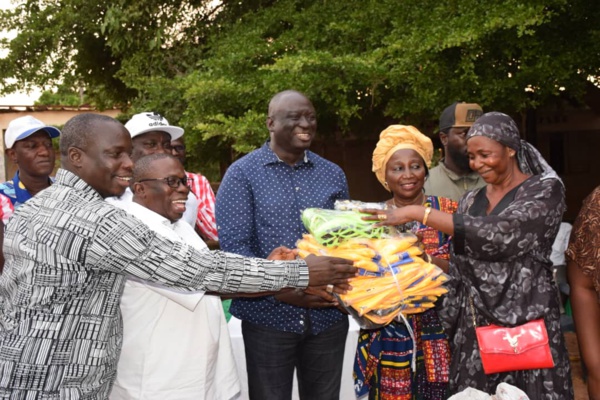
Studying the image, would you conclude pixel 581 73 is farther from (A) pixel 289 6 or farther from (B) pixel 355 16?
(A) pixel 289 6

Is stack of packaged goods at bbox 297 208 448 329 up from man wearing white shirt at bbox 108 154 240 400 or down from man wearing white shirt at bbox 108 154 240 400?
up

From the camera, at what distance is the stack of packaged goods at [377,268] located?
104 inches

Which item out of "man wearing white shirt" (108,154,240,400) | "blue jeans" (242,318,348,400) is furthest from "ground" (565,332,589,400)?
"man wearing white shirt" (108,154,240,400)

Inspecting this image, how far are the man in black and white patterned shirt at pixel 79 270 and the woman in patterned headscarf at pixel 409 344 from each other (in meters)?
1.04

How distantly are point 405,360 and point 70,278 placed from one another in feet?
5.68

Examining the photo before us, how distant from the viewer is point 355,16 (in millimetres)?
7113

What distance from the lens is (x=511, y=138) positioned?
115 inches

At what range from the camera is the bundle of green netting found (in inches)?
107

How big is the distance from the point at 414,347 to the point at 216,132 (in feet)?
14.2

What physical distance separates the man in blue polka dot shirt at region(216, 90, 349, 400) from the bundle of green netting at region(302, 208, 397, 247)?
490 mm

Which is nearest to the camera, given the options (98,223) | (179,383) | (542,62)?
(98,223)

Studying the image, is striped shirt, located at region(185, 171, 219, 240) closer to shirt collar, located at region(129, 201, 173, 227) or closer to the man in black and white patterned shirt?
shirt collar, located at region(129, 201, 173, 227)

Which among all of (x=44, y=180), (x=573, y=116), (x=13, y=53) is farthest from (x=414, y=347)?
(x=573, y=116)

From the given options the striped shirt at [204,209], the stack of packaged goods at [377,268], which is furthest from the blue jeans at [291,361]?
the striped shirt at [204,209]
